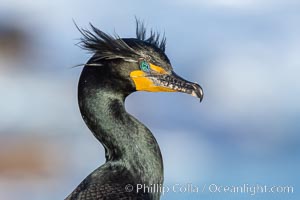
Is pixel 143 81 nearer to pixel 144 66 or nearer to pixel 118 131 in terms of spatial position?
pixel 144 66

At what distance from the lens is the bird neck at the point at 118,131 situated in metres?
5.09

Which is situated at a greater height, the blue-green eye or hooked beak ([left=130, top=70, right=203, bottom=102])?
the blue-green eye

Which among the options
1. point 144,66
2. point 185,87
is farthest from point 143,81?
point 185,87

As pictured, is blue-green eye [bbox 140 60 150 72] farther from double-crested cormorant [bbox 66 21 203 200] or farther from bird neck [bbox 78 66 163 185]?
bird neck [bbox 78 66 163 185]

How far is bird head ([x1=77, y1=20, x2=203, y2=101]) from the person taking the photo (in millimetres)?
5137

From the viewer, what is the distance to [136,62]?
5.16m

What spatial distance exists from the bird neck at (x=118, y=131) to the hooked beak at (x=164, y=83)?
11 centimetres

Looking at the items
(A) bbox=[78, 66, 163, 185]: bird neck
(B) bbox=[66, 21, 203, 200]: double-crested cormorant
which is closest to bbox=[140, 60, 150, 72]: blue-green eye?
(B) bbox=[66, 21, 203, 200]: double-crested cormorant

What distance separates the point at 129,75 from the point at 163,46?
266 mm

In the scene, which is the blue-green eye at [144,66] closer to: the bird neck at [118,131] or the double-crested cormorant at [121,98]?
the double-crested cormorant at [121,98]

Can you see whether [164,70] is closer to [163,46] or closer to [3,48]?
[163,46]

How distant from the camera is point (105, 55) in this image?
5.13m

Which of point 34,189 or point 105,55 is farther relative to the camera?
point 34,189

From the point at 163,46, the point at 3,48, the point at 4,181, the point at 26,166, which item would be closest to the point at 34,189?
the point at 4,181
